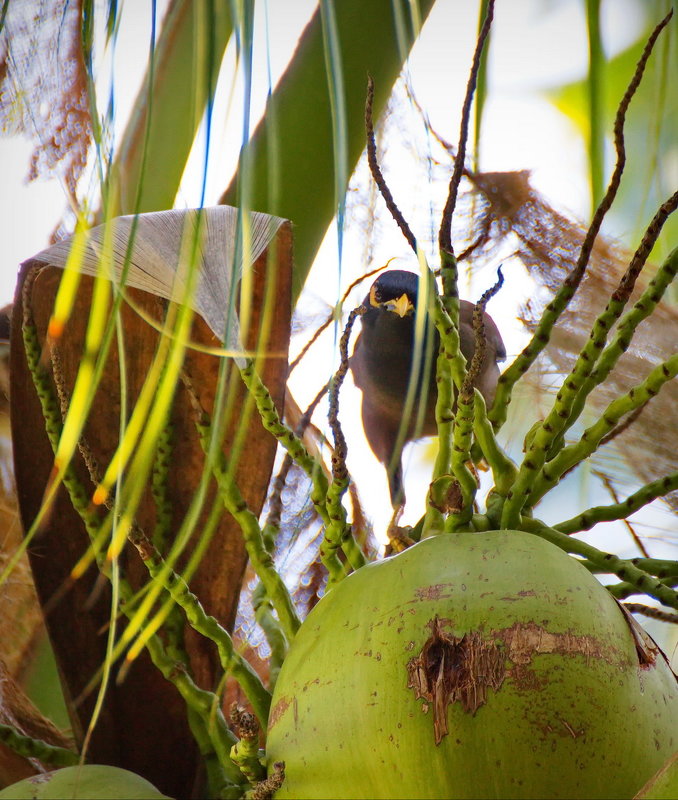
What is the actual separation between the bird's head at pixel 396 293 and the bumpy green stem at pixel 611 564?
2.11 metres

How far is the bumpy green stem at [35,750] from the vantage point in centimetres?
106

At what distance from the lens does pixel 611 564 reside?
953 mm

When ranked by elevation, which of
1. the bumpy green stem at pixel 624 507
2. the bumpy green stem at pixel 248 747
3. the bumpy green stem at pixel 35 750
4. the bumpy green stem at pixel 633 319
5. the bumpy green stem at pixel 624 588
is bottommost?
the bumpy green stem at pixel 35 750

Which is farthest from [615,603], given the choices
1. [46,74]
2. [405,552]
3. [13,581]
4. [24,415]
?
[13,581]

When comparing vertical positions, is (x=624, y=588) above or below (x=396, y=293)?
below

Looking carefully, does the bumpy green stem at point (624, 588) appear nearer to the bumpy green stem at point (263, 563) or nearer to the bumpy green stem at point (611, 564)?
the bumpy green stem at point (611, 564)

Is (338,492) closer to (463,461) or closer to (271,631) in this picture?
(463,461)

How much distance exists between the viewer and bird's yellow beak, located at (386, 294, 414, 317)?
10.0 ft

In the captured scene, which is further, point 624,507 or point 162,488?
point 162,488

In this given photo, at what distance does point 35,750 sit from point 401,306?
2.16 m

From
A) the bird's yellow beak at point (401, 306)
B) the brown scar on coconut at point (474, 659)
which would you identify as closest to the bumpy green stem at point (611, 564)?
the brown scar on coconut at point (474, 659)

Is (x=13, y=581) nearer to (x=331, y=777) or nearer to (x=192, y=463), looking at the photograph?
(x=192, y=463)

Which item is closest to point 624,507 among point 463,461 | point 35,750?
point 463,461

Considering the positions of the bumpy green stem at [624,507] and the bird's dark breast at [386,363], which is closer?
the bumpy green stem at [624,507]
